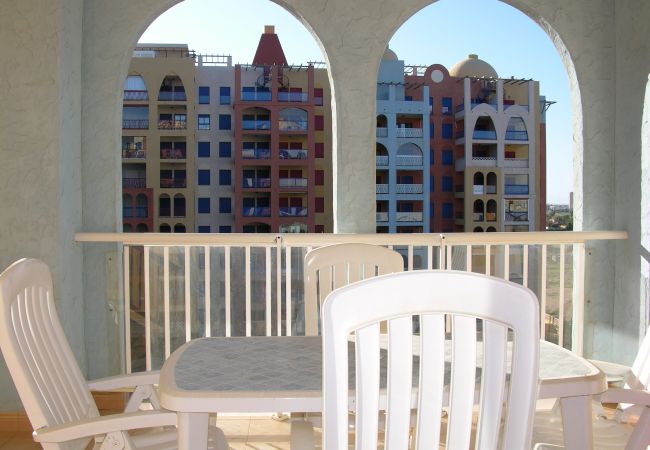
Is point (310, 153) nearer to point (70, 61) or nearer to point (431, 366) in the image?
point (70, 61)

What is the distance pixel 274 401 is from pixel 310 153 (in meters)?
35.2

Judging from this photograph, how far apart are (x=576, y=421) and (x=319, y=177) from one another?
118ft

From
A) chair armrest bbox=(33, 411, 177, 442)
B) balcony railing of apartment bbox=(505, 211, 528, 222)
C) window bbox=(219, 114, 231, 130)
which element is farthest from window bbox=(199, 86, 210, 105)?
chair armrest bbox=(33, 411, 177, 442)

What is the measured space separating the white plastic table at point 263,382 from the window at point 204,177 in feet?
120

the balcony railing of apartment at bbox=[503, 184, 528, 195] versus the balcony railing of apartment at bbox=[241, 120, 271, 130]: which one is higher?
the balcony railing of apartment at bbox=[241, 120, 271, 130]

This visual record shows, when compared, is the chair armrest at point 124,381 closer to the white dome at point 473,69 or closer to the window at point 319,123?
the window at point 319,123

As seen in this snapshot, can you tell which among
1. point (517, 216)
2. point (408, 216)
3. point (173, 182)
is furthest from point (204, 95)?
point (517, 216)

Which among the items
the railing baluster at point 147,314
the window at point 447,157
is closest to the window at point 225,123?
the window at point 447,157

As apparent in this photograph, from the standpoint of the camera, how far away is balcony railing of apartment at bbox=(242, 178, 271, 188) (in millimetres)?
37031

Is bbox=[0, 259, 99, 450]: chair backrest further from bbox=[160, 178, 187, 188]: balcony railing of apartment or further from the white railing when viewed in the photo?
bbox=[160, 178, 187, 188]: balcony railing of apartment

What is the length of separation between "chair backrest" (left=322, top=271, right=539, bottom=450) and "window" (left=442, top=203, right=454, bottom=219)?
3720 centimetres

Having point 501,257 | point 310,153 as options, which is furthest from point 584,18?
point 310,153

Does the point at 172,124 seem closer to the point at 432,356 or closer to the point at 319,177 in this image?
the point at 319,177

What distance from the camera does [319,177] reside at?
123ft
